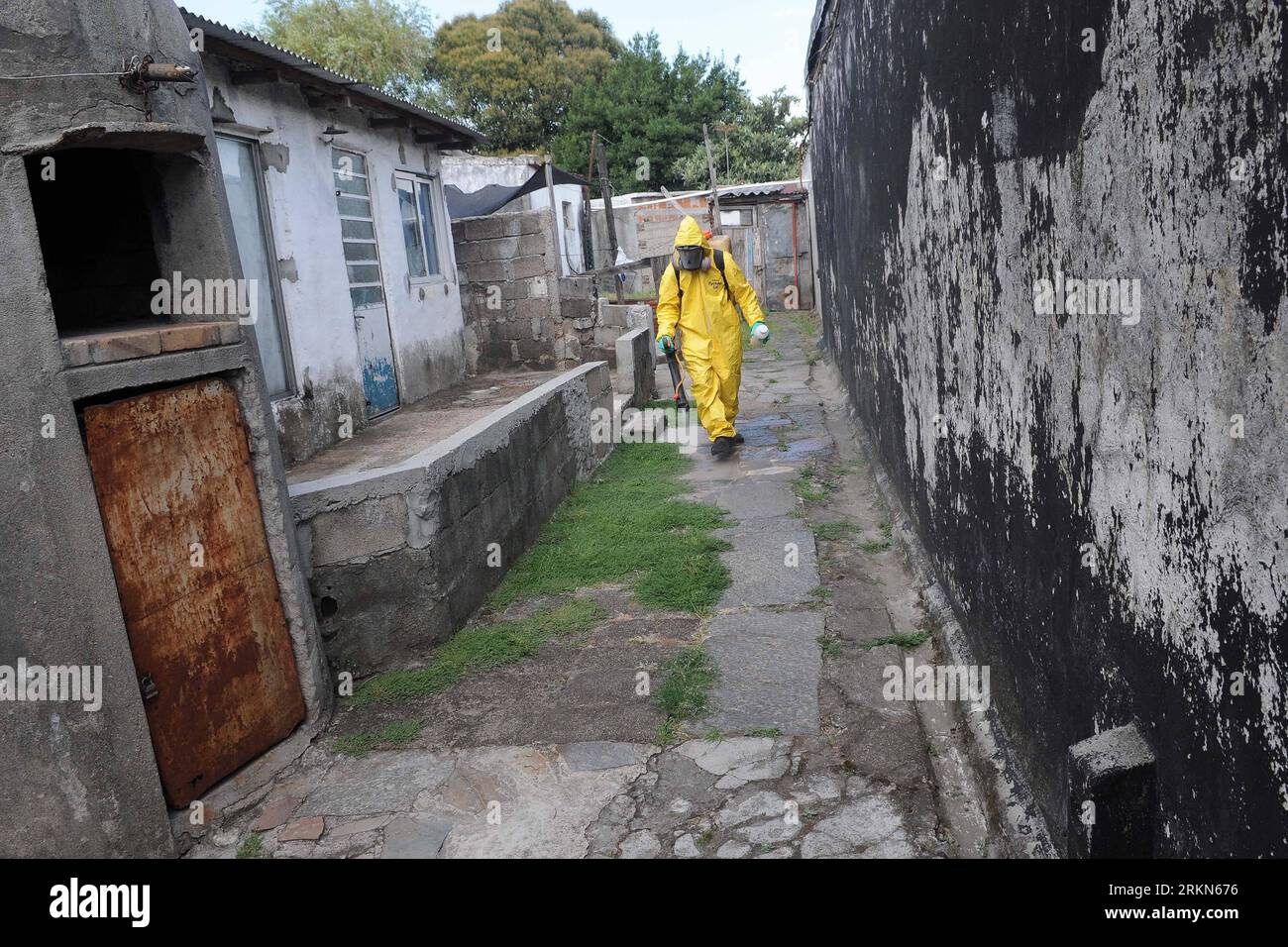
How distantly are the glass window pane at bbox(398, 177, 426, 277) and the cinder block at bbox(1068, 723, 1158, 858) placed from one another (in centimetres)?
978

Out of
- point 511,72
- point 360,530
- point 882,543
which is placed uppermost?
point 511,72

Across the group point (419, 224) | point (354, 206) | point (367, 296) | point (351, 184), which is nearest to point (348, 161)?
point (351, 184)

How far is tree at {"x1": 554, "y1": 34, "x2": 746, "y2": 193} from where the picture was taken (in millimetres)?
34344

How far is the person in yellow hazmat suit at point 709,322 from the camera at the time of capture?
8.30 m

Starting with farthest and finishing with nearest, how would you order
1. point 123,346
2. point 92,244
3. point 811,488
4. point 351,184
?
point 351,184 → point 811,488 → point 92,244 → point 123,346

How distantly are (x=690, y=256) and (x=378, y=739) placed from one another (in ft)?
17.1

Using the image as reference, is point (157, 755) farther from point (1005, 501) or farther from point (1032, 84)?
point (1032, 84)

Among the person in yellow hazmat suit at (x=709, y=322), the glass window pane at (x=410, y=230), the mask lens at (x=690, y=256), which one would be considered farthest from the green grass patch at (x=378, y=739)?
the glass window pane at (x=410, y=230)

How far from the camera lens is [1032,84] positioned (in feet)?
8.60

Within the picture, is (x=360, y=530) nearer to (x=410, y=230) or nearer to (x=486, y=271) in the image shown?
(x=410, y=230)

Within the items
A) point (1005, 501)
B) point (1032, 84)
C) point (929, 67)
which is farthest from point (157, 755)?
point (929, 67)

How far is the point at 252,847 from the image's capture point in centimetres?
340

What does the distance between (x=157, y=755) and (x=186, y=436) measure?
3.70 feet

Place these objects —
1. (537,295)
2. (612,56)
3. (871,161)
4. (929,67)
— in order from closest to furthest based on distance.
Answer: (929,67) < (871,161) < (537,295) < (612,56)
